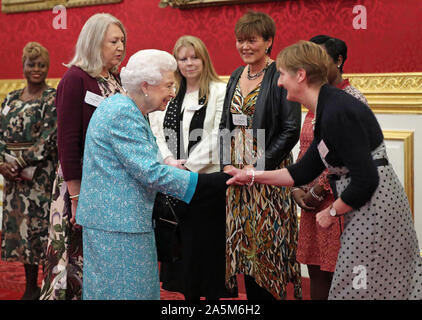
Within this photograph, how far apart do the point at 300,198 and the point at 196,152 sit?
76 centimetres

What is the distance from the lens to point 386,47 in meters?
3.97

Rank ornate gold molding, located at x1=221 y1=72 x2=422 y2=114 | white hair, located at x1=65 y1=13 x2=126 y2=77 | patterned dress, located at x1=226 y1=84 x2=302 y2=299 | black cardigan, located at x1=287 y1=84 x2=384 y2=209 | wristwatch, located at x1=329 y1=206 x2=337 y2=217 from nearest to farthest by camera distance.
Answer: black cardigan, located at x1=287 y1=84 x2=384 y2=209, wristwatch, located at x1=329 y1=206 x2=337 y2=217, white hair, located at x1=65 y1=13 x2=126 y2=77, patterned dress, located at x1=226 y1=84 x2=302 y2=299, ornate gold molding, located at x1=221 y1=72 x2=422 y2=114

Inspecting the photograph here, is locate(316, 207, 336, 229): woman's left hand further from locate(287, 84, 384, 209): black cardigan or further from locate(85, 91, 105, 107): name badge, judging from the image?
locate(85, 91, 105, 107): name badge

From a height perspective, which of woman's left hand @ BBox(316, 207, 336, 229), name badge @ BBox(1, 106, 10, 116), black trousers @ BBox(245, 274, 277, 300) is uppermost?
name badge @ BBox(1, 106, 10, 116)

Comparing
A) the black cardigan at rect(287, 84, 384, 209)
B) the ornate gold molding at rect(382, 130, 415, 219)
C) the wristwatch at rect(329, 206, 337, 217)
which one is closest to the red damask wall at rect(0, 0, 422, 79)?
the ornate gold molding at rect(382, 130, 415, 219)

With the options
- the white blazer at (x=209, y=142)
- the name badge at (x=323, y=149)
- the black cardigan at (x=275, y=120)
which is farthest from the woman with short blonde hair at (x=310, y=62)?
the white blazer at (x=209, y=142)

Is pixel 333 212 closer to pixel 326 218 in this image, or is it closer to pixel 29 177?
pixel 326 218

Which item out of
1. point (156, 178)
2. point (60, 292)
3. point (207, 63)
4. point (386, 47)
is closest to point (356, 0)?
point (386, 47)

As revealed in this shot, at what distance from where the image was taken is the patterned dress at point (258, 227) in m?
3.10

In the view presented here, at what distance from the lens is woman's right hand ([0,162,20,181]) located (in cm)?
391

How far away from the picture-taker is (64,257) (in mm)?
2953

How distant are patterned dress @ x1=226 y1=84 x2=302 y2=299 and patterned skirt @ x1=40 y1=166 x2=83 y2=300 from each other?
860 mm

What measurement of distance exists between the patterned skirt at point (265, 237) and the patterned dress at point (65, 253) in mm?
861

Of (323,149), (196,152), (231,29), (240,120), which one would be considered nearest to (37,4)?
(231,29)
